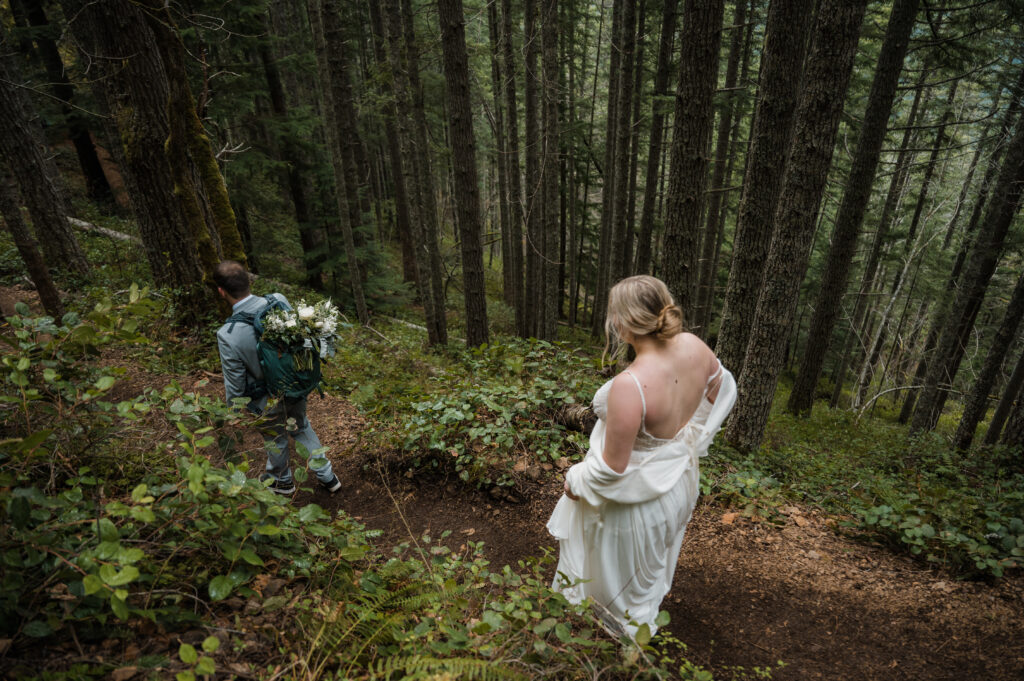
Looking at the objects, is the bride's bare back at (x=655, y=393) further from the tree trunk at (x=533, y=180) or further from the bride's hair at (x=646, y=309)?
the tree trunk at (x=533, y=180)

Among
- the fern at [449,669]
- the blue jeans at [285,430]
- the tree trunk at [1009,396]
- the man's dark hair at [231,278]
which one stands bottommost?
the tree trunk at [1009,396]

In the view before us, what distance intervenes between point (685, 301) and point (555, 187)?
6202mm

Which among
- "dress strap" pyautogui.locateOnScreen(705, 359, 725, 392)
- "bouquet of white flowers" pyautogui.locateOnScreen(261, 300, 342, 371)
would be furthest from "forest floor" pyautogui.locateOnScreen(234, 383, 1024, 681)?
"dress strap" pyautogui.locateOnScreen(705, 359, 725, 392)

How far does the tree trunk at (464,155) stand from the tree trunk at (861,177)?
8243mm

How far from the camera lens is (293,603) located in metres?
2.42

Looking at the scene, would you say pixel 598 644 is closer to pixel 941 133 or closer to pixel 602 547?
pixel 602 547

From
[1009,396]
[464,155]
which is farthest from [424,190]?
[1009,396]

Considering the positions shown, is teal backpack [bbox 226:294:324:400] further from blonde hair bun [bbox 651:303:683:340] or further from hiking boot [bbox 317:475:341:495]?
blonde hair bun [bbox 651:303:683:340]

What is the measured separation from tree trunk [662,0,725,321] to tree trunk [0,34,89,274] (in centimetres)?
1206

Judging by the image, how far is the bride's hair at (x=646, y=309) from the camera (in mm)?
2535

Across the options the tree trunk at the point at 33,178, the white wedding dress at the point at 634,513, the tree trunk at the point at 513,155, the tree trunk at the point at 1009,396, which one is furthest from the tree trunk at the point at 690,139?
the tree trunk at the point at 33,178

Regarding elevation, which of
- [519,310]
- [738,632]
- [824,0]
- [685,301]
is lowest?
[519,310]

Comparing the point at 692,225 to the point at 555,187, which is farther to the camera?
the point at 555,187

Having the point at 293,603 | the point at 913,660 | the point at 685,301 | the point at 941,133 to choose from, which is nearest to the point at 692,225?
the point at 685,301
